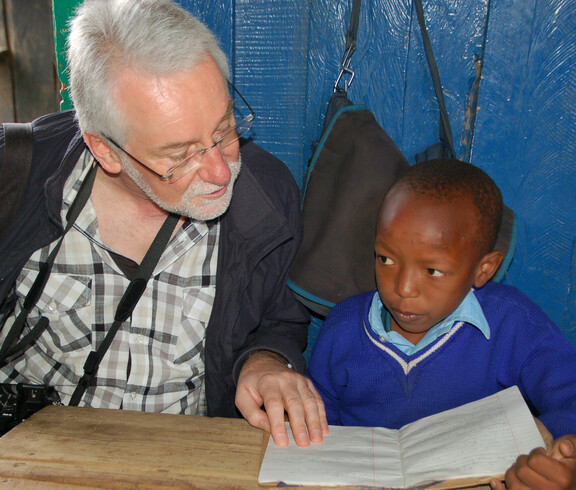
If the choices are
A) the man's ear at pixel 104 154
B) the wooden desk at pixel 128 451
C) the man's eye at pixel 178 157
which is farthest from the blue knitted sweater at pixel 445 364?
the man's ear at pixel 104 154

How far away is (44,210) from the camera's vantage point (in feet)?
5.28

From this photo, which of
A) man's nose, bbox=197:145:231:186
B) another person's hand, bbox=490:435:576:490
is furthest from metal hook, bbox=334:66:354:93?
another person's hand, bbox=490:435:576:490

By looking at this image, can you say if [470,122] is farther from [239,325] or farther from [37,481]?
[37,481]

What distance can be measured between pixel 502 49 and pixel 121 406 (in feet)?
5.12

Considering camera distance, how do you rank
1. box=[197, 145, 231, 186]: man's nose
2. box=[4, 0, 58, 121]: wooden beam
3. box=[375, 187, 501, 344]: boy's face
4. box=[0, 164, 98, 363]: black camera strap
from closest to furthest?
box=[375, 187, 501, 344]: boy's face, box=[197, 145, 231, 186]: man's nose, box=[0, 164, 98, 363]: black camera strap, box=[4, 0, 58, 121]: wooden beam

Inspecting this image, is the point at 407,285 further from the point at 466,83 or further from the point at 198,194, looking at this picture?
the point at 466,83

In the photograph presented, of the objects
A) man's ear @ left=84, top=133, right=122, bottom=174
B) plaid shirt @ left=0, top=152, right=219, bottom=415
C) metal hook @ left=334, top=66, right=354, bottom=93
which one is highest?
metal hook @ left=334, top=66, right=354, bottom=93

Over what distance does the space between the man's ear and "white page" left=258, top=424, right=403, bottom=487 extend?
0.90m

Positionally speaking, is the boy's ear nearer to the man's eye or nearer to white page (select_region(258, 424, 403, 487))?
white page (select_region(258, 424, 403, 487))

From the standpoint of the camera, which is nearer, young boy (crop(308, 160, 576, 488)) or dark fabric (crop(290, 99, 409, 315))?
young boy (crop(308, 160, 576, 488))

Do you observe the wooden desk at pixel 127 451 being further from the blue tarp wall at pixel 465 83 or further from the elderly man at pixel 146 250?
the blue tarp wall at pixel 465 83

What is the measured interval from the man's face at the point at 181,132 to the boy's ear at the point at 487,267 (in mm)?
697

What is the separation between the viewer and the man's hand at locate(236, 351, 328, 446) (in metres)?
1.20

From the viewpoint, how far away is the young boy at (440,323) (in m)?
1.34
